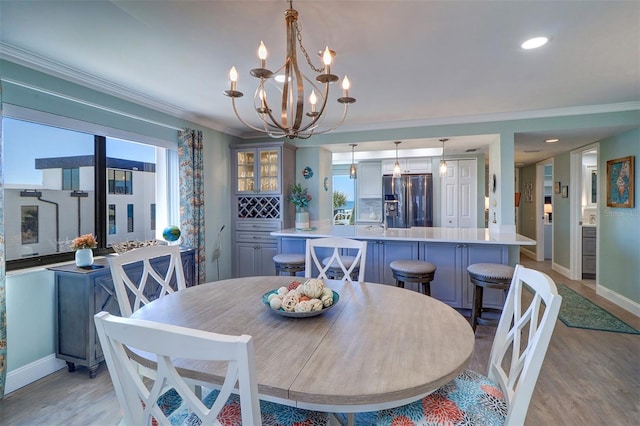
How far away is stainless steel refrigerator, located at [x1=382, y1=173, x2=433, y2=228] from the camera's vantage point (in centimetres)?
609

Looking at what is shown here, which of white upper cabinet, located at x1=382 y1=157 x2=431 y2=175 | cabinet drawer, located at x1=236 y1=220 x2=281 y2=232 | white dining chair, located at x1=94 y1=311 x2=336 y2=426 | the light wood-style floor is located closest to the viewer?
white dining chair, located at x1=94 y1=311 x2=336 y2=426

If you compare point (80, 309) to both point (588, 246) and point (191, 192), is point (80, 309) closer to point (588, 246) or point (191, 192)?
point (191, 192)

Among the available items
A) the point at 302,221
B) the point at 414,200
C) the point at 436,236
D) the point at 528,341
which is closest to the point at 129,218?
the point at 302,221

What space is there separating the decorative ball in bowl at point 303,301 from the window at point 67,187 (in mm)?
2287

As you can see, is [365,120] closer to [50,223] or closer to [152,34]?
[152,34]

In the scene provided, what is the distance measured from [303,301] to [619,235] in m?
4.60

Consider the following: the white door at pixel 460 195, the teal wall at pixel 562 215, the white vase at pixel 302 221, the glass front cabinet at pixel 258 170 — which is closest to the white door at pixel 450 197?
the white door at pixel 460 195

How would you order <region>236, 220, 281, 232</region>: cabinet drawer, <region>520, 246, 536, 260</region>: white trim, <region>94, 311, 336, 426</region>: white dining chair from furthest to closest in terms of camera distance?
<region>520, 246, 536, 260</region>: white trim → <region>236, 220, 281, 232</region>: cabinet drawer → <region>94, 311, 336, 426</region>: white dining chair

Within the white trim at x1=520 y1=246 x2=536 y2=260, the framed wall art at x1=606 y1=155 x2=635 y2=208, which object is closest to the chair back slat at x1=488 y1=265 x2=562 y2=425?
the framed wall art at x1=606 y1=155 x2=635 y2=208

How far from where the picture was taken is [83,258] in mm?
2518

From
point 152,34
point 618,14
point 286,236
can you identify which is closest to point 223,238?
point 286,236

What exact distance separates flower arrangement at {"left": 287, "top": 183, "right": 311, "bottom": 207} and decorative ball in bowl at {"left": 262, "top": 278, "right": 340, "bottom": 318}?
2.97m

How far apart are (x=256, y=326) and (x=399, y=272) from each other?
6.55ft

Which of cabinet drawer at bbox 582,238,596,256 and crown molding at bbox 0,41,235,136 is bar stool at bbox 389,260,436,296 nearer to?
crown molding at bbox 0,41,235,136
